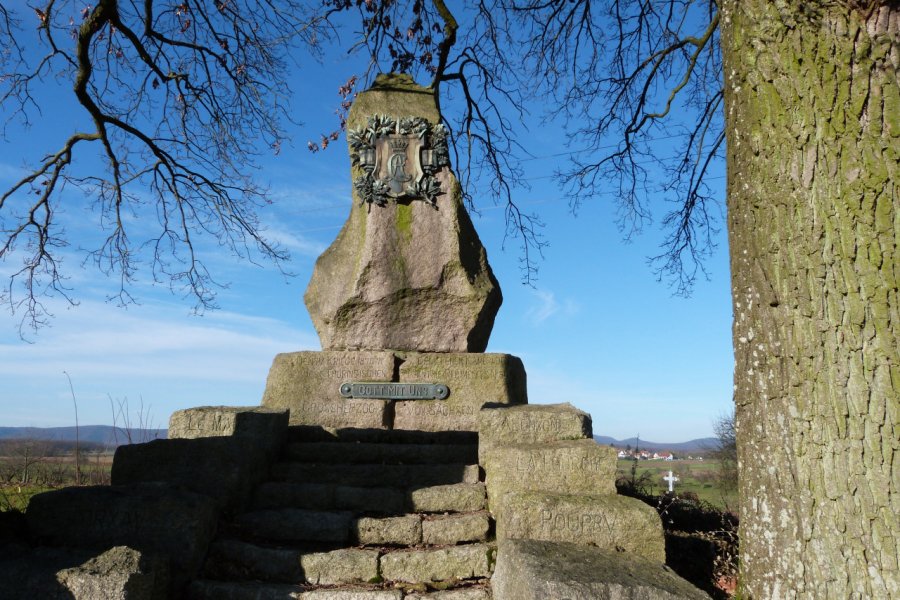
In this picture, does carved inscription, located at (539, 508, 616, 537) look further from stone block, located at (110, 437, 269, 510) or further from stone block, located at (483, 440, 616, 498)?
stone block, located at (110, 437, 269, 510)

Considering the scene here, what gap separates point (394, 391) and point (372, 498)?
1741 mm

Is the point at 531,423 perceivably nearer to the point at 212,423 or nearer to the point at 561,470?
the point at 561,470

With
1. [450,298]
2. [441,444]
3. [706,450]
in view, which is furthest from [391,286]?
[706,450]

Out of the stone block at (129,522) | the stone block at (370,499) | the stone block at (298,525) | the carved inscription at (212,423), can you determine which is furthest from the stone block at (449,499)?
the carved inscription at (212,423)

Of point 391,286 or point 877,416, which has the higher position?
point 391,286

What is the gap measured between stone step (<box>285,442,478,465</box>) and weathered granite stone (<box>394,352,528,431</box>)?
65cm

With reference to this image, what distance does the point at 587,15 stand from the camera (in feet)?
31.3

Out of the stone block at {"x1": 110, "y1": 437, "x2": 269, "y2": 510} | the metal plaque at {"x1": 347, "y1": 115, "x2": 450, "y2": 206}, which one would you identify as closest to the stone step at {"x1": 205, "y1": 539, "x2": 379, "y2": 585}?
the stone block at {"x1": 110, "y1": 437, "x2": 269, "y2": 510}

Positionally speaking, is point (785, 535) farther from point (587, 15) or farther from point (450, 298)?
point (587, 15)

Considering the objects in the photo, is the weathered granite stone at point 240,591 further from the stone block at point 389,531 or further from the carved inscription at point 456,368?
the carved inscription at point 456,368

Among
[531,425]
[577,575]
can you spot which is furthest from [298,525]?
[577,575]

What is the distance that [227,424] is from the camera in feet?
18.1

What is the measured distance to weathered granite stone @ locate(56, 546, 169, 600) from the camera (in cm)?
347

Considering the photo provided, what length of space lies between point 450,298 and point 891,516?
482cm
